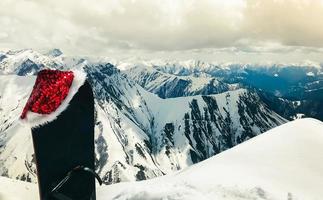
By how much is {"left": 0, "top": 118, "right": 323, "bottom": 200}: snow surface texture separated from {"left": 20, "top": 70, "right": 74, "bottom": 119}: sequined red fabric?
2.81m

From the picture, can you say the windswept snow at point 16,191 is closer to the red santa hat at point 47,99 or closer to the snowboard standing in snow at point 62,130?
the snowboard standing in snow at point 62,130

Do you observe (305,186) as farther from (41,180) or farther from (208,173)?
(41,180)

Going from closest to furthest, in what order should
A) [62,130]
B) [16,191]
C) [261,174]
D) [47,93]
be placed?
[47,93] < [62,130] < [261,174] < [16,191]

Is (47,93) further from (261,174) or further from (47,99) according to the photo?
(261,174)

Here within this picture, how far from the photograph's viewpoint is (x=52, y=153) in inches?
250

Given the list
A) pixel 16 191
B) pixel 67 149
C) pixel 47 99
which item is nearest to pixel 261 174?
pixel 67 149

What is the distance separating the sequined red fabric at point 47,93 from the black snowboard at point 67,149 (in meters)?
0.19

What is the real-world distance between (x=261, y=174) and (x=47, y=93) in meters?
5.12

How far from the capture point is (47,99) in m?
6.00

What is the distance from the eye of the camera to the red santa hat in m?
5.98

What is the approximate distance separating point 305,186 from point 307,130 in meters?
2.99

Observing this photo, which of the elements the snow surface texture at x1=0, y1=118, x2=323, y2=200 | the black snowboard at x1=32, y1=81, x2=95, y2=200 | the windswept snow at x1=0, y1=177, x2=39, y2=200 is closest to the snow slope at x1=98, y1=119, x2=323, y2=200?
the snow surface texture at x1=0, y1=118, x2=323, y2=200

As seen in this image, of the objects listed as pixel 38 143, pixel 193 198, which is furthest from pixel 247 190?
pixel 38 143

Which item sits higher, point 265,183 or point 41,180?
point 41,180
